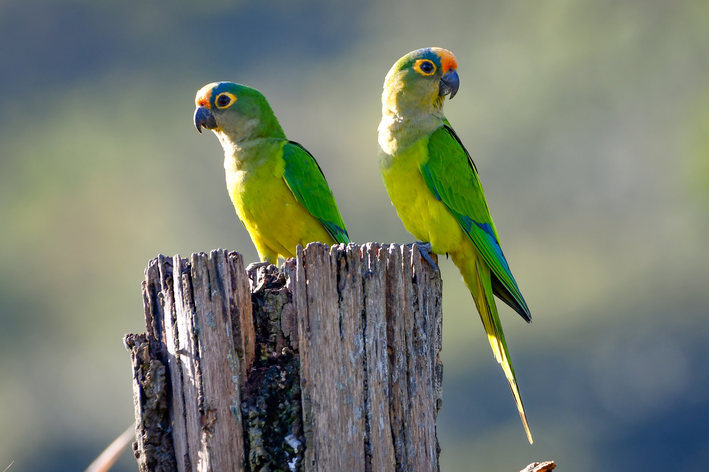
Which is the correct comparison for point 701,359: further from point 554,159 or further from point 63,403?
point 63,403

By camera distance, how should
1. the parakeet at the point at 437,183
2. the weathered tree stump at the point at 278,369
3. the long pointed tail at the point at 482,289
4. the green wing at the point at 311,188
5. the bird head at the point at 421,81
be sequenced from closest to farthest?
the weathered tree stump at the point at 278,369 < the long pointed tail at the point at 482,289 < the parakeet at the point at 437,183 < the bird head at the point at 421,81 < the green wing at the point at 311,188

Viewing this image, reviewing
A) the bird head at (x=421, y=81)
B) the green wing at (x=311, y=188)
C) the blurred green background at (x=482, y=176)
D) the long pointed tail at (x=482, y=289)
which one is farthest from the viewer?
the blurred green background at (x=482, y=176)

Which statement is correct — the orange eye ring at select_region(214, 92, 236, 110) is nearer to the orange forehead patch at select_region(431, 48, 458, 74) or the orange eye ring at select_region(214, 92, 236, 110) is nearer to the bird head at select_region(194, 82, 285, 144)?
the bird head at select_region(194, 82, 285, 144)

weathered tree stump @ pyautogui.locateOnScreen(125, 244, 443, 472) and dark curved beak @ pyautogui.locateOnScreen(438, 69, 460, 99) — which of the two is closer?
weathered tree stump @ pyautogui.locateOnScreen(125, 244, 443, 472)

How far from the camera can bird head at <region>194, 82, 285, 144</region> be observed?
541 cm

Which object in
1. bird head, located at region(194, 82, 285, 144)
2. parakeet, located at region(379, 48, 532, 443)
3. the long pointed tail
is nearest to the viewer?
the long pointed tail

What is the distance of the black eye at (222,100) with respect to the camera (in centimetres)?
541

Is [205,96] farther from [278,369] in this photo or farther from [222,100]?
[278,369]

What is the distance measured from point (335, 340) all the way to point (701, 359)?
3255 cm

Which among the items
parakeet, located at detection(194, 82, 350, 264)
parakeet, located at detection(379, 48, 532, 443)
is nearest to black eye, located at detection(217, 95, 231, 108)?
parakeet, located at detection(194, 82, 350, 264)

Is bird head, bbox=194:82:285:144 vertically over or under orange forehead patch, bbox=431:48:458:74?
over

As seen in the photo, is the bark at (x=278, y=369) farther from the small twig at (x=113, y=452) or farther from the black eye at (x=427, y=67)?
the black eye at (x=427, y=67)

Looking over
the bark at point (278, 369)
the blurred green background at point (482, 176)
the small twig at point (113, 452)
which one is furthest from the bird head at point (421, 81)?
the blurred green background at point (482, 176)

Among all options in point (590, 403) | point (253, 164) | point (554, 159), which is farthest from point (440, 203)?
point (554, 159)
